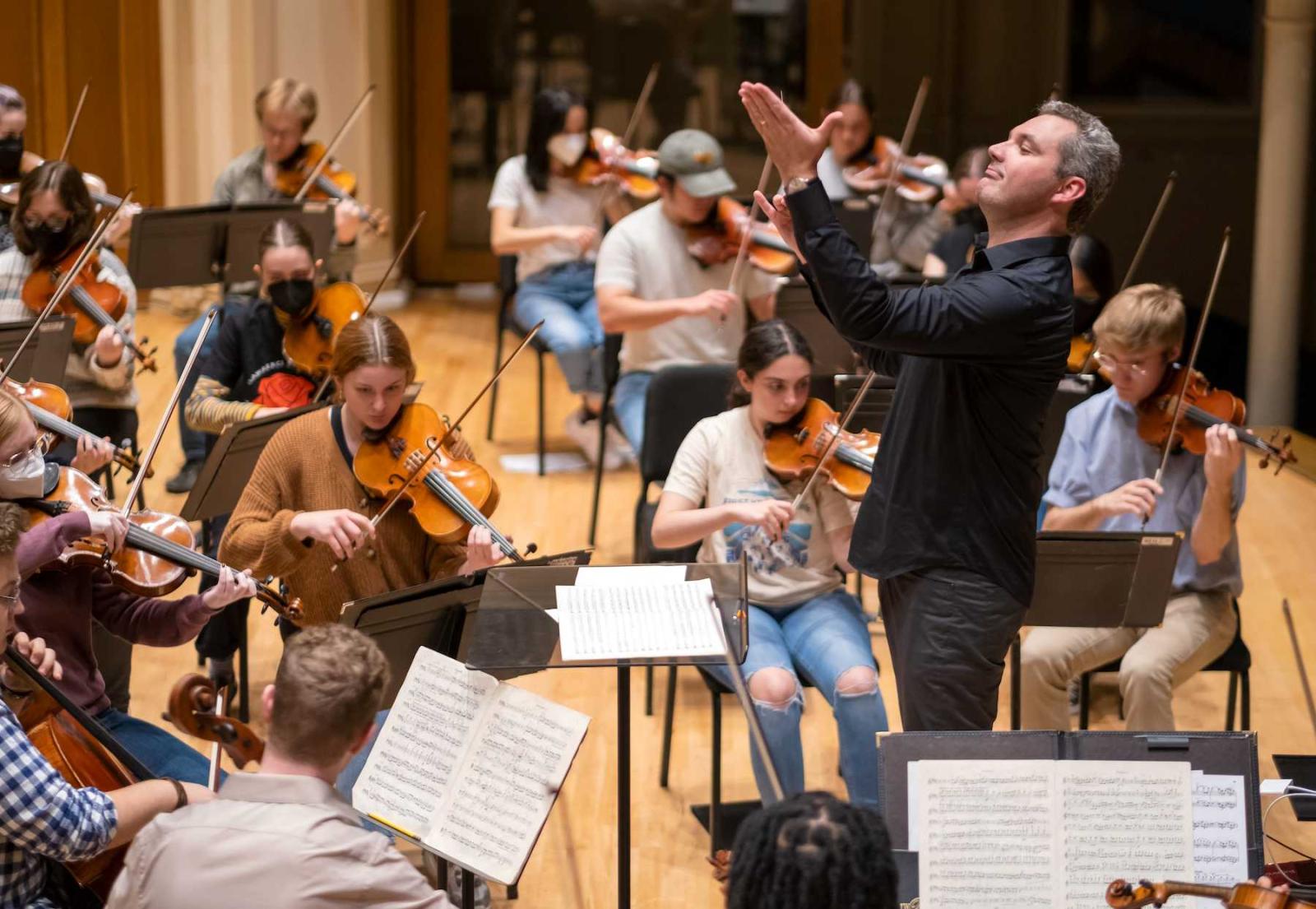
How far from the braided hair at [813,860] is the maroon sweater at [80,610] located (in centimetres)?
143

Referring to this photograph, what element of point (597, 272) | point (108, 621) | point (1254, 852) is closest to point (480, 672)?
point (108, 621)

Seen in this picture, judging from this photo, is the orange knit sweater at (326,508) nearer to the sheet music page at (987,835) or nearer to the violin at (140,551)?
the violin at (140,551)

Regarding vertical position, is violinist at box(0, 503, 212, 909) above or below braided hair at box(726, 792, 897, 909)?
below

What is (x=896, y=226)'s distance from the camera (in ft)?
21.1

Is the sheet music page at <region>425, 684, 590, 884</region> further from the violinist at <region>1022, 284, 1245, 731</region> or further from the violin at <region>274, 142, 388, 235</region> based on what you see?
the violin at <region>274, 142, 388, 235</region>

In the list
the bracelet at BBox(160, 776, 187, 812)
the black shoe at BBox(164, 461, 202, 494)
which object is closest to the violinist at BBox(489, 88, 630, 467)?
the black shoe at BBox(164, 461, 202, 494)

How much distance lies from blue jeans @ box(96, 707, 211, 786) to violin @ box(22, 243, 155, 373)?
4.91 ft

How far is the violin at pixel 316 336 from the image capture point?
13.4ft

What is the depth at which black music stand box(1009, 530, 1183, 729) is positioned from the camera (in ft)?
A: 10.3

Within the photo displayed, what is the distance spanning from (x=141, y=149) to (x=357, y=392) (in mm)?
5299

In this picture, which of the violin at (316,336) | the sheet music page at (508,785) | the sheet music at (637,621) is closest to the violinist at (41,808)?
the sheet music page at (508,785)

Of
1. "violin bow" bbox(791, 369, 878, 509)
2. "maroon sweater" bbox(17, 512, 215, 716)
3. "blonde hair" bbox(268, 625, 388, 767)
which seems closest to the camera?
"blonde hair" bbox(268, 625, 388, 767)

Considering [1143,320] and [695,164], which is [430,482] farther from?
[695,164]

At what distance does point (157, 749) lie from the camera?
9.23 feet
